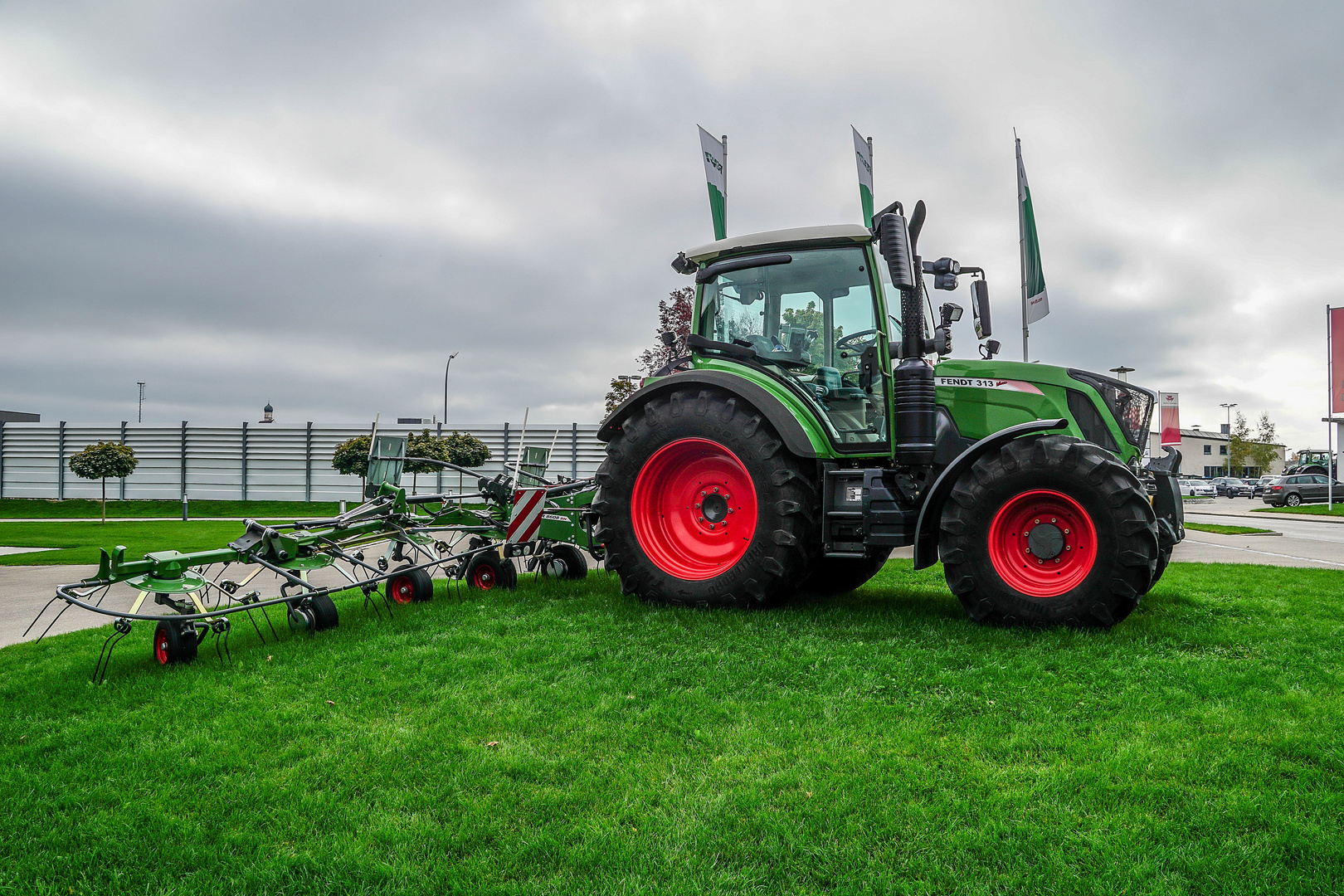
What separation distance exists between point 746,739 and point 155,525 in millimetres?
22107

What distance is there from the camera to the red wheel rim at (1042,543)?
4785 mm

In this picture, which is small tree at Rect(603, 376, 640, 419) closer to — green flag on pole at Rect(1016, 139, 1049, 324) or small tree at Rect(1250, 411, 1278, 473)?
green flag on pole at Rect(1016, 139, 1049, 324)

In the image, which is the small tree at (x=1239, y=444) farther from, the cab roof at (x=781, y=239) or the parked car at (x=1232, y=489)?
the cab roof at (x=781, y=239)

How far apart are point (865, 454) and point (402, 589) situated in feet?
12.5

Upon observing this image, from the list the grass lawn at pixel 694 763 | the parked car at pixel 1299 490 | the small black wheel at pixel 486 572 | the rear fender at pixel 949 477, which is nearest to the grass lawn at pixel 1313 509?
the parked car at pixel 1299 490

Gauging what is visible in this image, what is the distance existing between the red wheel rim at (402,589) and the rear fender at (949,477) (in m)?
3.88

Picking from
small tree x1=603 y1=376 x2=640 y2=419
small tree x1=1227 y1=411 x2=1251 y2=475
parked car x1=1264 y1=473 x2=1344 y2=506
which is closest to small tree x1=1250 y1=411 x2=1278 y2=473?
small tree x1=1227 y1=411 x2=1251 y2=475

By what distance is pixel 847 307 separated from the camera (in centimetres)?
588

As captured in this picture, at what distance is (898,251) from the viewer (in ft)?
16.7

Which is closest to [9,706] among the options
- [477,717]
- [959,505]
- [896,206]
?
[477,717]

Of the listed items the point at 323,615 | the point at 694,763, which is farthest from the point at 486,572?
the point at 694,763

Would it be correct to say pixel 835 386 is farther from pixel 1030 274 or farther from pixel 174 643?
pixel 1030 274

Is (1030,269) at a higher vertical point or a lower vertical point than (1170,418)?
higher

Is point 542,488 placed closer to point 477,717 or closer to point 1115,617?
point 477,717
